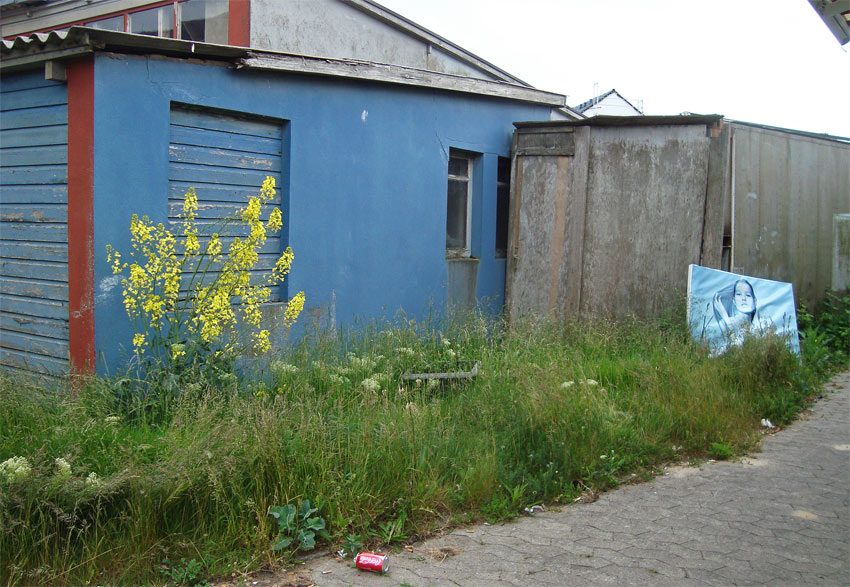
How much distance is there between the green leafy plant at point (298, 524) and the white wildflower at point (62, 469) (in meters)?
1.02

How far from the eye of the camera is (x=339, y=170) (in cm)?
797

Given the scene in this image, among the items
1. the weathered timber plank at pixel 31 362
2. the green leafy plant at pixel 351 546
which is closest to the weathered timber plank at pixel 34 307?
the weathered timber plank at pixel 31 362

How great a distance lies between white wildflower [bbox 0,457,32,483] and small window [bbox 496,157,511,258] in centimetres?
775

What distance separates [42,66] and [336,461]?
14.1 feet

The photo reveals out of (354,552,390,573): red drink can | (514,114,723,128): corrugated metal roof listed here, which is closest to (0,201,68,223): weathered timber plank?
(354,552,390,573): red drink can

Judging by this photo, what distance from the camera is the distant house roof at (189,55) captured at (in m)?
5.78

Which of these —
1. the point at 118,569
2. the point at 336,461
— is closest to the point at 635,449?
the point at 336,461

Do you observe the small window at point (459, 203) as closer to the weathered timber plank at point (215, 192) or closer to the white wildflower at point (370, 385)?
the weathered timber plank at point (215, 192)

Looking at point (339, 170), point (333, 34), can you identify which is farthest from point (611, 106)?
point (339, 170)

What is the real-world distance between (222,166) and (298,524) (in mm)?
3925

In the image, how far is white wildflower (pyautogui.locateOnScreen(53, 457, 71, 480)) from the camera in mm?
3764

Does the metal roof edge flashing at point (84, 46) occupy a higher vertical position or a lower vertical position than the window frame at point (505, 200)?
higher

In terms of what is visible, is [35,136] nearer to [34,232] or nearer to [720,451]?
[34,232]

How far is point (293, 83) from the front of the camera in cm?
744
